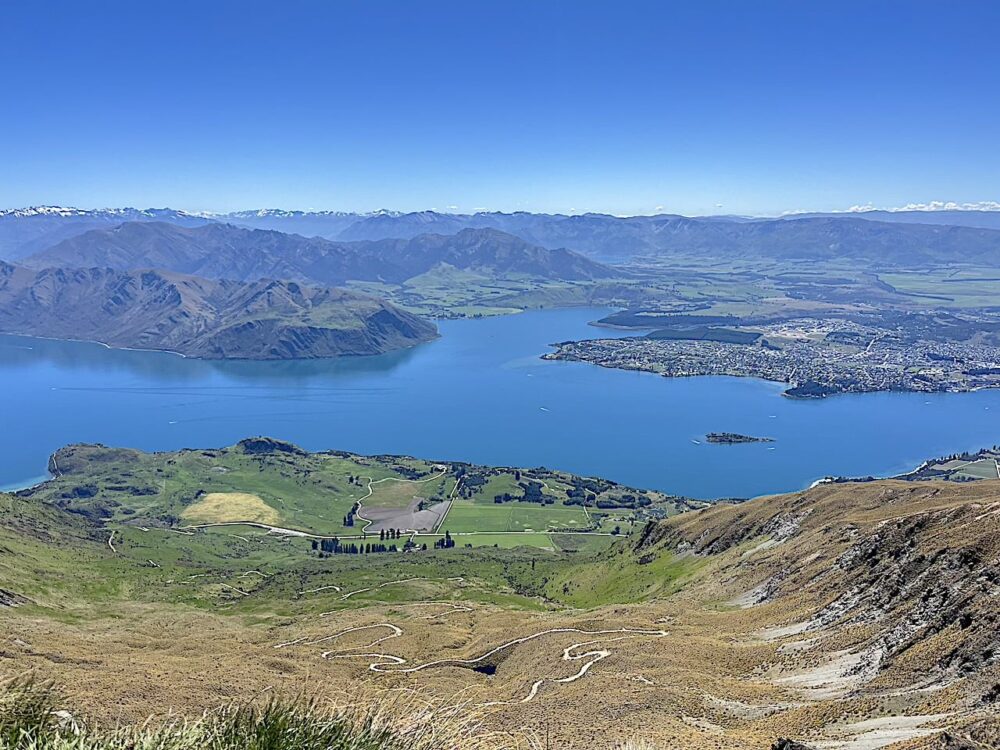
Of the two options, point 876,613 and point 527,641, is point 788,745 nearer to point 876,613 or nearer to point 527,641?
point 876,613

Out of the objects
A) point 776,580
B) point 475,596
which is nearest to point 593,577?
point 475,596

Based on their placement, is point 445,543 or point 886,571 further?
point 445,543

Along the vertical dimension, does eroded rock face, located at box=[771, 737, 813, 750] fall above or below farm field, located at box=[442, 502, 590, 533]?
above

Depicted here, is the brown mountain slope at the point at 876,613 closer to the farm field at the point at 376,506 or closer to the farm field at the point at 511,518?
the farm field at the point at 376,506

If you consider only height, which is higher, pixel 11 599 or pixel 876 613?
pixel 876 613

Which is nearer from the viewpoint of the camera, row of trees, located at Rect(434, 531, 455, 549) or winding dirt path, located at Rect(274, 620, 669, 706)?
winding dirt path, located at Rect(274, 620, 669, 706)

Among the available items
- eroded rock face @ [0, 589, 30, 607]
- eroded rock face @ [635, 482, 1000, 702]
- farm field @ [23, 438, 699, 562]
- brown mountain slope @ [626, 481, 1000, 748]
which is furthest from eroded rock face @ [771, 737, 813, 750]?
farm field @ [23, 438, 699, 562]

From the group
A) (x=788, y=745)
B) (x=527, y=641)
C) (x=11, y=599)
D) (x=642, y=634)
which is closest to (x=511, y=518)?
(x=11, y=599)

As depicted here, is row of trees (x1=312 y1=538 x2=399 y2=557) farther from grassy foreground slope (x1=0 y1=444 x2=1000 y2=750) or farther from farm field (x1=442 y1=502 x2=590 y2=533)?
grassy foreground slope (x1=0 y1=444 x2=1000 y2=750)

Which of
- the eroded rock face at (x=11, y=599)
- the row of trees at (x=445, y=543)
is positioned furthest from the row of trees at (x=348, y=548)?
the eroded rock face at (x=11, y=599)
